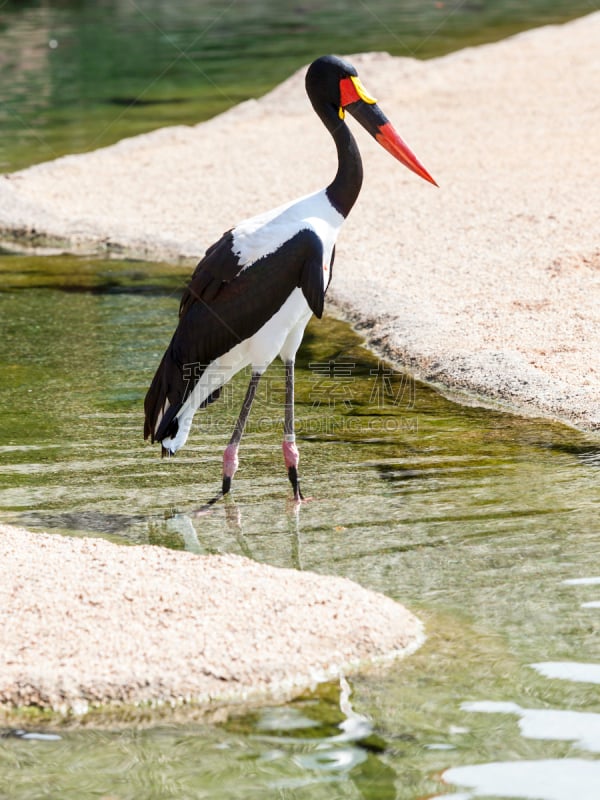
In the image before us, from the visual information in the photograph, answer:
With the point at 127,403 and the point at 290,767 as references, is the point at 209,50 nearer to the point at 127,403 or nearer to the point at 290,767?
the point at 127,403

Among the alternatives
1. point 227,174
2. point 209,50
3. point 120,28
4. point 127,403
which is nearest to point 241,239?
point 127,403

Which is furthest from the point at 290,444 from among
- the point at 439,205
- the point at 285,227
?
the point at 439,205

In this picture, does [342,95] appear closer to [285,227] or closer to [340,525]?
[285,227]

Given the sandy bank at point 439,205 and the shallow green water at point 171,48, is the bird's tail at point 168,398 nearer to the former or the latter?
the sandy bank at point 439,205

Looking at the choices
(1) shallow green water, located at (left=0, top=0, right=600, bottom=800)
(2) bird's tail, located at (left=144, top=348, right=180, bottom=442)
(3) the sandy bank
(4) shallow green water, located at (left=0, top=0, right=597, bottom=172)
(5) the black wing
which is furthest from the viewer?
(4) shallow green water, located at (left=0, top=0, right=597, bottom=172)

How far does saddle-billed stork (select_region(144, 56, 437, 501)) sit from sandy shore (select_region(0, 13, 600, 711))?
96 cm

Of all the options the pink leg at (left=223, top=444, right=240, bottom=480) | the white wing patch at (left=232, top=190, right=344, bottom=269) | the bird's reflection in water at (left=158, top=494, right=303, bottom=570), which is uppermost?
the white wing patch at (left=232, top=190, right=344, bottom=269)

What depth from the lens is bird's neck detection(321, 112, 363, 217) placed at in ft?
16.4

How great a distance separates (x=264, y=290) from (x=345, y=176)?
0.55 metres

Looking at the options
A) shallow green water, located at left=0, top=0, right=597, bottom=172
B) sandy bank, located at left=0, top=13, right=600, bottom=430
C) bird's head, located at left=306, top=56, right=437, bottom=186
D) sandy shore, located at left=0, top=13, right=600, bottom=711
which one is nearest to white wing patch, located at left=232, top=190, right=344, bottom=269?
bird's head, located at left=306, top=56, right=437, bottom=186

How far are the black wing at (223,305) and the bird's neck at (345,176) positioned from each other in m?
0.21

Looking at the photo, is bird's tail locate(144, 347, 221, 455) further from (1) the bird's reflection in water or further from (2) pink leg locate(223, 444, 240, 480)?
(1) the bird's reflection in water

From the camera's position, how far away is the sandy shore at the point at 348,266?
3.66 m

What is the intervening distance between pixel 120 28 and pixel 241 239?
22.3 m
